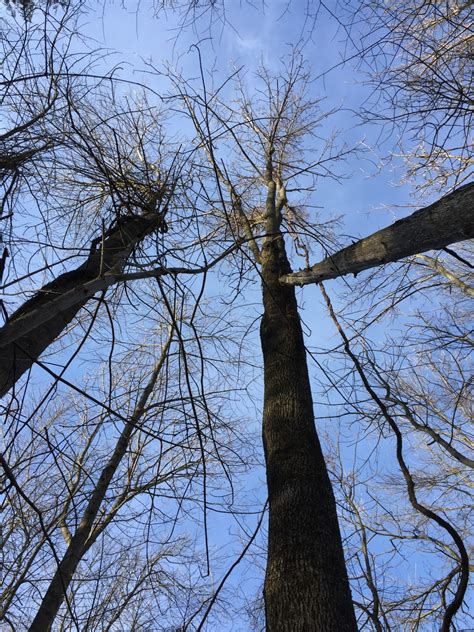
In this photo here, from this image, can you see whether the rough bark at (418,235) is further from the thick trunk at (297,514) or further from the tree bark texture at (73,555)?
the tree bark texture at (73,555)

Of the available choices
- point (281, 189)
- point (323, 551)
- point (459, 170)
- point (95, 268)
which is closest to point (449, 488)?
point (459, 170)

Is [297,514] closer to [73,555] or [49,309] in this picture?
[49,309]

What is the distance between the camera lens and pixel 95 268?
2426mm

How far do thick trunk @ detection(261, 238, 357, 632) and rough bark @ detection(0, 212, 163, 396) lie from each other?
61 cm

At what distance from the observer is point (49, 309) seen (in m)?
1.14

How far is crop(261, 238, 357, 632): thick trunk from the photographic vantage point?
4.86 ft

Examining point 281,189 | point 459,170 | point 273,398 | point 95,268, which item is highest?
point 281,189

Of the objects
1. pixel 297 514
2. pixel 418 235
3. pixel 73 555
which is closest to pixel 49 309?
pixel 297 514

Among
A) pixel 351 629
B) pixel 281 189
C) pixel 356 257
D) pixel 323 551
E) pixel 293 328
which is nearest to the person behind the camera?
pixel 351 629

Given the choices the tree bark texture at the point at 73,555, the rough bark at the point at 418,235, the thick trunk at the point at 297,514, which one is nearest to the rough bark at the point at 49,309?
the thick trunk at the point at 297,514

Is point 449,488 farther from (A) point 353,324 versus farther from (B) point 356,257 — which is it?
(B) point 356,257

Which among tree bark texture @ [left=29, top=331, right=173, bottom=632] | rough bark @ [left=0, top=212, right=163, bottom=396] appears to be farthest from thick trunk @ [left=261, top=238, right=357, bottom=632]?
tree bark texture @ [left=29, top=331, right=173, bottom=632]

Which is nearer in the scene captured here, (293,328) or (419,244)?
(419,244)

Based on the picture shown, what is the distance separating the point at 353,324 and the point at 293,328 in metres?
0.91
